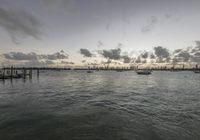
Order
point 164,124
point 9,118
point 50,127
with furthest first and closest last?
point 9,118, point 164,124, point 50,127

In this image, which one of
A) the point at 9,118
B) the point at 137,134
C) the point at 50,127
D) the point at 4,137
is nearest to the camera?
the point at 4,137

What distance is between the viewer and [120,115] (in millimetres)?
15914

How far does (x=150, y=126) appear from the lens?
1273cm

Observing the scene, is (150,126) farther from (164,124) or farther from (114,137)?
(114,137)

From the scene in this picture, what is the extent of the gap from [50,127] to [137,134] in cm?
690

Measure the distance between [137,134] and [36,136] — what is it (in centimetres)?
731

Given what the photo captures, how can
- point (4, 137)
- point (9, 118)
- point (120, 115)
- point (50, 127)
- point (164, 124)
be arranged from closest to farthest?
point (4, 137), point (50, 127), point (164, 124), point (9, 118), point (120, 115)

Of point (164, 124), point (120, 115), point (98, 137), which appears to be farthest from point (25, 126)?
point (164, 124)

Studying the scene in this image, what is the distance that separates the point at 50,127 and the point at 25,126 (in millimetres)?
2150

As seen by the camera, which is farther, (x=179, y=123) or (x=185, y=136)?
(x=179, y=123)

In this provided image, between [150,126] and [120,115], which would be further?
[120,115]

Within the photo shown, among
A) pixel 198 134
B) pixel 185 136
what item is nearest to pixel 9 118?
pixel 185 136

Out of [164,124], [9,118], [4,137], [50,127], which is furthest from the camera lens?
[9,118]

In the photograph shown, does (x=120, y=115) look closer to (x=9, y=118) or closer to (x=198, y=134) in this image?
(x=198, y=134)
